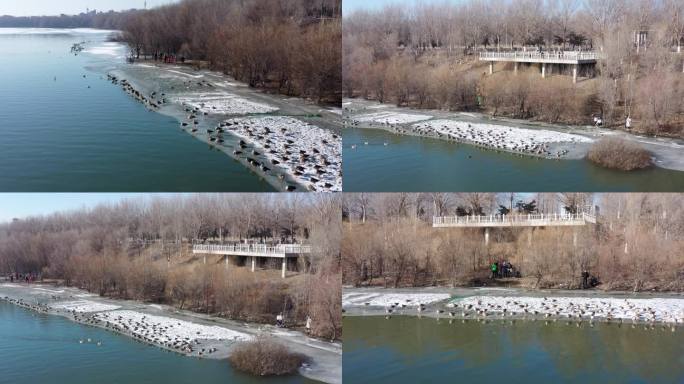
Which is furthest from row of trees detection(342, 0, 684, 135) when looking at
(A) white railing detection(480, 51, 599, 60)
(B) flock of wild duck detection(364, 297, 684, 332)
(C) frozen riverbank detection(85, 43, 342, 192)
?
(B) flock of wild duck detection(364, 297, 684, 332)

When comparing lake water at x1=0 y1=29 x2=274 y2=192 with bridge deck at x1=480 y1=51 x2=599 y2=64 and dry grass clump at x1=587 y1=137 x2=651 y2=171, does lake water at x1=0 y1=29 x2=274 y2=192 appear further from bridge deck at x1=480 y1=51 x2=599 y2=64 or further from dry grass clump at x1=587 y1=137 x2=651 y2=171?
bridge deck at x1=480 y1=51 x2=599 y2=64

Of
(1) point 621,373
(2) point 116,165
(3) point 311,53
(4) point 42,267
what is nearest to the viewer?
(1) point 621,373

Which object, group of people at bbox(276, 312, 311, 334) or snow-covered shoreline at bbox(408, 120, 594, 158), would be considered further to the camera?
snow-covered shoreline at bbox(408, 120, 594, 158)

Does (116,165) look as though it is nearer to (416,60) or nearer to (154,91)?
(154,91)

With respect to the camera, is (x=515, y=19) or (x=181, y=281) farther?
(x=515, y=19)

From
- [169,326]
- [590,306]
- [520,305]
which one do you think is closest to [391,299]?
[520,305]

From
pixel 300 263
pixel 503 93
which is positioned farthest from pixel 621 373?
pixel 503 93
